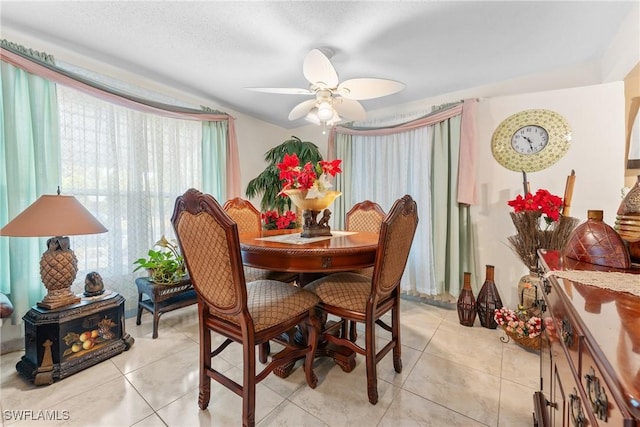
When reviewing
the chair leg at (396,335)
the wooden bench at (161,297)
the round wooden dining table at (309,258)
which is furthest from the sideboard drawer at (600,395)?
the wooden bench at (161,297)

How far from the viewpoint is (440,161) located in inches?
110

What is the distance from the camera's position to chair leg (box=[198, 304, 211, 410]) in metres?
1.39

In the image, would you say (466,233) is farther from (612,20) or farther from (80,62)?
(80,62)

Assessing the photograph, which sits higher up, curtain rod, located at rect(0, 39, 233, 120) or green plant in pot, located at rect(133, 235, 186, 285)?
curtain rod, located at rect(0, 39, 233, 120)

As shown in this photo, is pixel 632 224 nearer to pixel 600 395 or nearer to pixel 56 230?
pixel 600 395

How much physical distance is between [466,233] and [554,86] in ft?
5.04

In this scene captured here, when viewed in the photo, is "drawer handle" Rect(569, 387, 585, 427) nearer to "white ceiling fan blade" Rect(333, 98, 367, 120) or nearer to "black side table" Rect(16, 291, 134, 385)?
"white ceiling fan blade" Rect(333, 98, 367, 120)

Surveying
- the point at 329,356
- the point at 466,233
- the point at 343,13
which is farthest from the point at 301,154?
the point at 329,356

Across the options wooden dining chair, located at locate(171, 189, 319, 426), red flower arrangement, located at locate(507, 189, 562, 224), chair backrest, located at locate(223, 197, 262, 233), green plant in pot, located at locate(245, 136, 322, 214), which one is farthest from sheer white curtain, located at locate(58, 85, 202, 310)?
red flower arrangement, located at locate(507, 189, 562, 224)

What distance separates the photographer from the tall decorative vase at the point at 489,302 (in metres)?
2.32

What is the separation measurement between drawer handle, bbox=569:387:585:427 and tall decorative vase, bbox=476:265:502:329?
1878 millimetres

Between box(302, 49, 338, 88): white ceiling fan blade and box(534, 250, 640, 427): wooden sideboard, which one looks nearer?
box(534, 250, 640, 427): wooden sideboard

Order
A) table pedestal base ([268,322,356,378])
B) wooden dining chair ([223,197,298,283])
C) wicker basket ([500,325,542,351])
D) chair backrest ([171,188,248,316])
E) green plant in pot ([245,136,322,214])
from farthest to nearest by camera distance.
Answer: green plant in pot ([245,136,322,214]) → wooden dining chair ([223,197,298,283]) → wicker basket ([500,325,542,351]) → table pedestal base ([268,322,356,378]) → chair backrest ([171,188,248,316])

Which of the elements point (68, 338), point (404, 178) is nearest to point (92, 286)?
point (68, 338)
